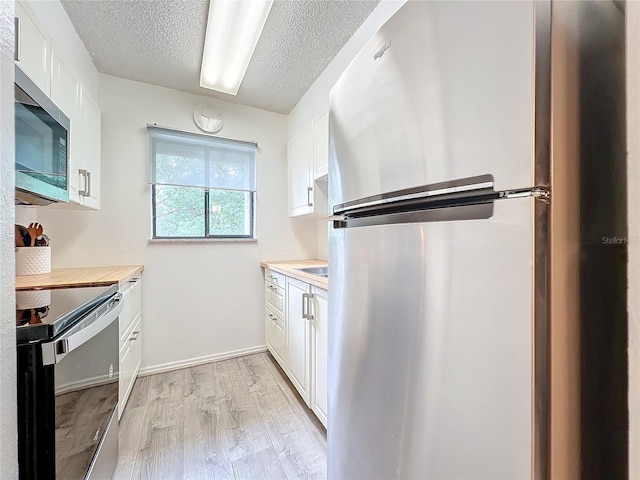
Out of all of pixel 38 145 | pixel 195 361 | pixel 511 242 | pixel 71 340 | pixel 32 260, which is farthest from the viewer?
pixel 195 361

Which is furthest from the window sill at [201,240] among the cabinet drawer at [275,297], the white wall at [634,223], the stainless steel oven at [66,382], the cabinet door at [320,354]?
the white wall at [634,223]

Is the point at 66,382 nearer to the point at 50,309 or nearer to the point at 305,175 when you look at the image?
the point at 50,309

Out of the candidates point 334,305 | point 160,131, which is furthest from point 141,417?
point 160,131

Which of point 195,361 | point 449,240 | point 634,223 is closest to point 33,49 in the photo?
point 449,240

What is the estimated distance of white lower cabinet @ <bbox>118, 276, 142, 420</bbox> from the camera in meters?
1.66

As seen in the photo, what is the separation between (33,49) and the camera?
4.25ft

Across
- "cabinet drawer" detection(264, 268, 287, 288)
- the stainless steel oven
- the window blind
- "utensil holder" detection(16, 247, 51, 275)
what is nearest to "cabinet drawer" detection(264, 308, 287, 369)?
"cabinet drawer" detection(264, 268, 287, 288)

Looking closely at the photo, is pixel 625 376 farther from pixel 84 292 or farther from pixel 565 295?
pixel 84 292

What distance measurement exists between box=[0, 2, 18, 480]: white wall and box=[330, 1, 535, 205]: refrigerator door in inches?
30.4

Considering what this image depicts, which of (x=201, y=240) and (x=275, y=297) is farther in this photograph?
(x=201, y=240)

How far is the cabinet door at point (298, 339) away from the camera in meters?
1.76

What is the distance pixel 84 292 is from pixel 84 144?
1.19 meters

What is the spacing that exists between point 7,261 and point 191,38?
193cm

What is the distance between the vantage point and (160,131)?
2404 millimetres
